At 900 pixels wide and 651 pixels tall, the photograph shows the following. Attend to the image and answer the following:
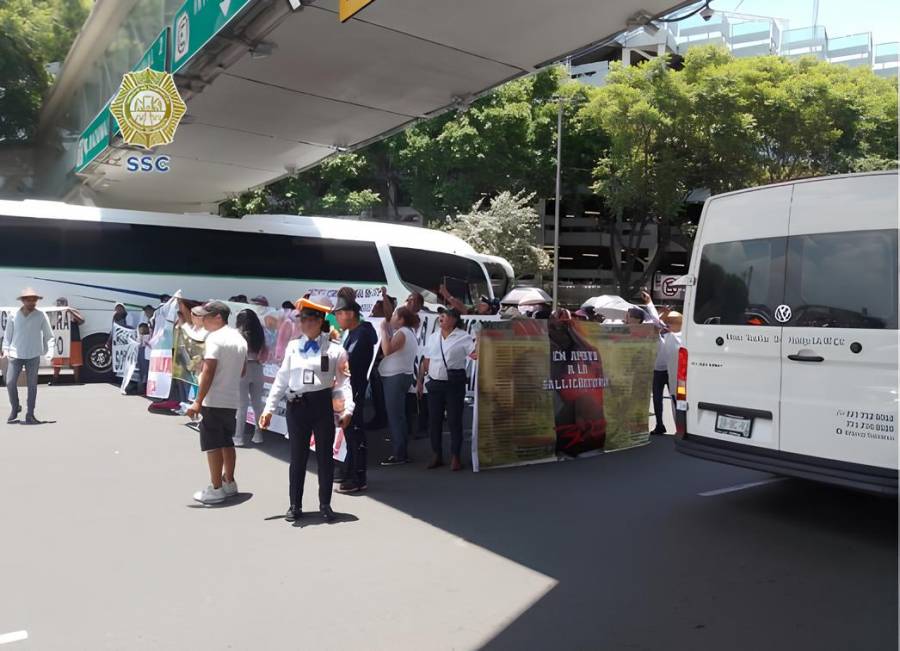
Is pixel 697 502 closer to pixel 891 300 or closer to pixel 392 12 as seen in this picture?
pixel 891 300

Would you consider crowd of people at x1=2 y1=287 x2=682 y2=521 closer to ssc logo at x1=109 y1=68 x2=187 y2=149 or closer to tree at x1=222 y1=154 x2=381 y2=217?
ssc logo at x1=109 y1=68 x2=187 y2=149

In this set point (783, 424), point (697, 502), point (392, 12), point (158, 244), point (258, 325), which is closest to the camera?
point (783, 424)

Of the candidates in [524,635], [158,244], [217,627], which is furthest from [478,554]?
[158,244]

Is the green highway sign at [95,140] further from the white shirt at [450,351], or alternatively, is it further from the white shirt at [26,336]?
the white shirt at [450,351]

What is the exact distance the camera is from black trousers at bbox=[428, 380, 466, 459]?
7723 mm

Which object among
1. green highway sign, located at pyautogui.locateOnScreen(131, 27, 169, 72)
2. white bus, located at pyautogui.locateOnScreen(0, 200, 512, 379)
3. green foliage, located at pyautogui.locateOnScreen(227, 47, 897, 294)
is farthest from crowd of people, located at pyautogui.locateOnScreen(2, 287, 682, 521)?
green foliage, located at pyautogui.locateOnScreen(227, 47, 897, 294)

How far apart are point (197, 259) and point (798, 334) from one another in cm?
1415

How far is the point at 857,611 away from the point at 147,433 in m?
8.04

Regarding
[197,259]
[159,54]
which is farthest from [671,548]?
[197,259]

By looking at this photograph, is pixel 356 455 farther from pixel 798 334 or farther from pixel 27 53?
pixel 27 53

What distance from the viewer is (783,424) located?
5.63 metres

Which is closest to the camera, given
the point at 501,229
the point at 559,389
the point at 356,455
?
the point at 356,455

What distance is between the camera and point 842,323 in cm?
531

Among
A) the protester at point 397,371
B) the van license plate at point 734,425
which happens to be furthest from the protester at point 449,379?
the van license plate at point 734,425
